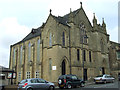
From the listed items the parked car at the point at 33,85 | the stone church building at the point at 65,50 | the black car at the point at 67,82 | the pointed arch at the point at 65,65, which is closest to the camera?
the parked car at the point at 33,85

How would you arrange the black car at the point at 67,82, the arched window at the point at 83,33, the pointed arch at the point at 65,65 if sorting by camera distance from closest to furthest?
the black car at the point at 67,82 → the pointed arch at the point at 65,65 → the arched window at the point at 83,33

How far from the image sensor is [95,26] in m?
34.7

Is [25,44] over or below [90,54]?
over

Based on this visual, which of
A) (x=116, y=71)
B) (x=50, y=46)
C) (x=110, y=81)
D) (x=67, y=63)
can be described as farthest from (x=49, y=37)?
(x=116, y=71)

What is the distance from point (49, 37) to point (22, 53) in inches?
465

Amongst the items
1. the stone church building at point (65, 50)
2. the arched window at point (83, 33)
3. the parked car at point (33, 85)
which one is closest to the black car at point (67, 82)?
the parked car at point (33, 85)

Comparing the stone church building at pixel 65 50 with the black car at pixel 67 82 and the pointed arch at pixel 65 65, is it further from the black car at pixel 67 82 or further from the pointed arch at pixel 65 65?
the black car at pixel 67 82

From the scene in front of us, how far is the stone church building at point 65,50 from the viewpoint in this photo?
27.3 meters

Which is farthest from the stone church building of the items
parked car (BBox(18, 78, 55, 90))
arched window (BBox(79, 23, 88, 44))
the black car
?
parked car (BBox(18, 78, 55, 90))

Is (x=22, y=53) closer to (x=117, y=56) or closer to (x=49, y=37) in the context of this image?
(x=49, y=37)

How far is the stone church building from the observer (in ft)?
89.7

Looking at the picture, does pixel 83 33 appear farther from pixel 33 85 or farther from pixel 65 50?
pixel 33 85

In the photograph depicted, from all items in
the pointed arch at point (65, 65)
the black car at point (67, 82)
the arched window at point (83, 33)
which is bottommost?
the black car at point (67, 82)

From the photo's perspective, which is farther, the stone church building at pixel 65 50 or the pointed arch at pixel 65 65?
the stone church building at pixel 65 50
